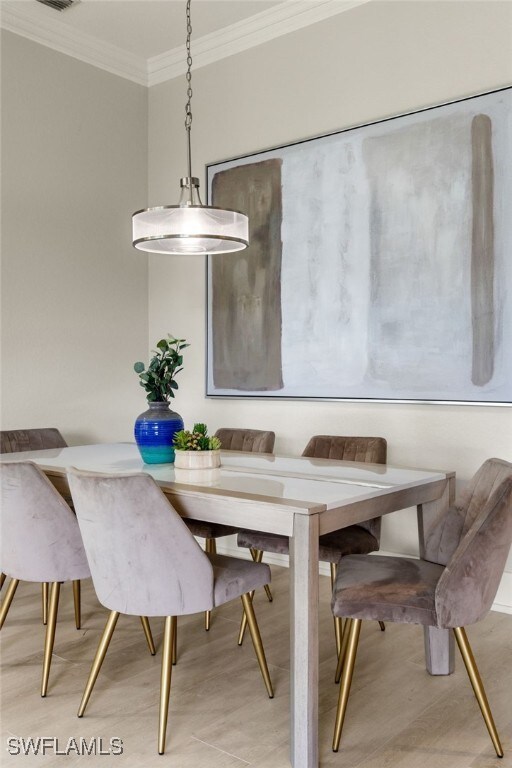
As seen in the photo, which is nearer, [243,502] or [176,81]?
[243,502]

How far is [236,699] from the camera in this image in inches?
87.4

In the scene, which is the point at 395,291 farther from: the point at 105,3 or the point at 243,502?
the point at 105,3

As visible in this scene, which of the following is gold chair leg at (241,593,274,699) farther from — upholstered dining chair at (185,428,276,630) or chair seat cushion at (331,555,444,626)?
upholstered dining chair at (185,428,276,630)

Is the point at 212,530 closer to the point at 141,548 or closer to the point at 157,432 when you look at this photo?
the point at 157,432

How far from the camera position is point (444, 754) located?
190 centimetres

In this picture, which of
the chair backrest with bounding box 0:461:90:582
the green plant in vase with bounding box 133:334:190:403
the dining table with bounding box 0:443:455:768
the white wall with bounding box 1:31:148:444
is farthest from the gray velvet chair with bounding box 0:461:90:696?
the white wall with bounding box 1:31:148:444

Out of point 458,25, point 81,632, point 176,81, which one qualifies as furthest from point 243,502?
point 176,81

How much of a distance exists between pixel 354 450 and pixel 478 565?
1.20 metres

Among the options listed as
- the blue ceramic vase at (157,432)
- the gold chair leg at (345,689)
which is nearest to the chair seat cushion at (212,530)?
the blue ceramic vase at (157,432)

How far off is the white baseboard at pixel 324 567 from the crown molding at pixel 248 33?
113 inches

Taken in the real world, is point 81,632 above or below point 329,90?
below

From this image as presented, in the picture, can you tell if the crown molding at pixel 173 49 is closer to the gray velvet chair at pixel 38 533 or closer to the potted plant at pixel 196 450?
the potted plant at pixel 196 450

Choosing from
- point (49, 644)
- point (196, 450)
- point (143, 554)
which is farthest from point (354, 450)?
point (49, 644)

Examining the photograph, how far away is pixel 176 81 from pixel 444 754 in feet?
13.3
